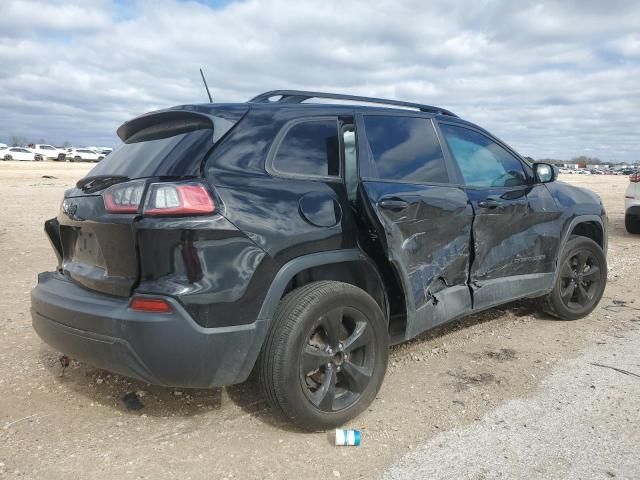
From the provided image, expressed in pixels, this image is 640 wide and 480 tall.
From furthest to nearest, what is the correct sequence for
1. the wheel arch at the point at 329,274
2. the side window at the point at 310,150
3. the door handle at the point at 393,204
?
the door handle at the point at 393,204
the side window at the point at 310,150
the wheel arch at the point at 329,274

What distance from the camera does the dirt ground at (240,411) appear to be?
280cm

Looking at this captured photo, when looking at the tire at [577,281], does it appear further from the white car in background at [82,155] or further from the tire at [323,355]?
the white car in background at [82,155]

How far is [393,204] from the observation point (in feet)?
11.2

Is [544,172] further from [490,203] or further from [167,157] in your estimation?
[167,157]

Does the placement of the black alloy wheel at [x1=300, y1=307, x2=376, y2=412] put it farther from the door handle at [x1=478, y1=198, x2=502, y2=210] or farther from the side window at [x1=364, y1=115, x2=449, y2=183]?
the door handle at [x1=478, y1=198, x2=502, y2=210]

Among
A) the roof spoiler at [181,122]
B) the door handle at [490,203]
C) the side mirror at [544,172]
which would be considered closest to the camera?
the roof spoiler at [181,122]

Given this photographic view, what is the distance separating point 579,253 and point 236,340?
12.4 feet

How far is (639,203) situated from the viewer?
10.6 m

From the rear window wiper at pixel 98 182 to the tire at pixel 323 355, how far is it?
1.11 meters

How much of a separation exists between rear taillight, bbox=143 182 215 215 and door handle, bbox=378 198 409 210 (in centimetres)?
111

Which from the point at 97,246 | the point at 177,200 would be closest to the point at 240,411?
the point at 97,246

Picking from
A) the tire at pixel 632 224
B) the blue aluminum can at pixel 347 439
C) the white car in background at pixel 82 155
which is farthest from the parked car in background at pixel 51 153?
the blue aluminum can at pixel 347 439

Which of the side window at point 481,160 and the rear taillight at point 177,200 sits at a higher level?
the side window at point 481,160

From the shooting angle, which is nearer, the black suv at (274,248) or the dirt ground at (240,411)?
the black suv at (274,248)
